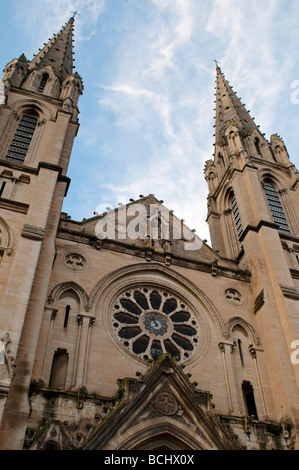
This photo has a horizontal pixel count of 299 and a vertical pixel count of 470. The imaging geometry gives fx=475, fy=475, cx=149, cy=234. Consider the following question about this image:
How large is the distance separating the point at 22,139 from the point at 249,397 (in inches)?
554

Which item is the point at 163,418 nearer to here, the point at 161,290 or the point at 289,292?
the point at 161,290

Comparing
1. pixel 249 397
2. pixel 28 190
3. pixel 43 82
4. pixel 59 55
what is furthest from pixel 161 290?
pixel 59 55

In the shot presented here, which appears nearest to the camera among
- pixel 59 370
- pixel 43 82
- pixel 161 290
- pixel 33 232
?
pixel 59 370

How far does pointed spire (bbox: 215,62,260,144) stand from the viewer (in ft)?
95.7

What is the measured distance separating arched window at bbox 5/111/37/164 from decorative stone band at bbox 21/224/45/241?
546 cm

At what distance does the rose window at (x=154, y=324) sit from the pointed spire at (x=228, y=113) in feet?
47.4

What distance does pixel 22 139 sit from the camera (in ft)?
68.5

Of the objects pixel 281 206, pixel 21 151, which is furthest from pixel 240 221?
pixel 21 151

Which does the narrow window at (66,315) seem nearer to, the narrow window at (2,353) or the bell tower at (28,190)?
the bell tower at (28,190)

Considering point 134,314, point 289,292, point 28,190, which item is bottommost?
point 134,314

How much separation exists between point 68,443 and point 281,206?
16539mm

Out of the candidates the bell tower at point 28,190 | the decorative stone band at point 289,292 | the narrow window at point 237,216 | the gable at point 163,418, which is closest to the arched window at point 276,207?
the narrow window at point 237,216

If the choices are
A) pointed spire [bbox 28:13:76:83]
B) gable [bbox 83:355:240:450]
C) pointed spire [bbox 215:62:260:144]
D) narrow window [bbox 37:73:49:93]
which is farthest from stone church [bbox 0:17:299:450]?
pointed spire [bbox 215:62:260:144]

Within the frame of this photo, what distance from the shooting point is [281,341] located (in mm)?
15617
